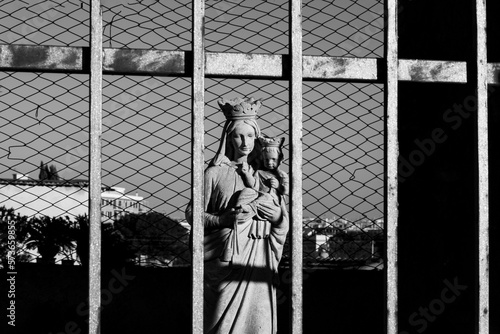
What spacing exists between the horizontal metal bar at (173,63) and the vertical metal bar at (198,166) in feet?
0.20

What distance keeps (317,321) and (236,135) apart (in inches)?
99.8

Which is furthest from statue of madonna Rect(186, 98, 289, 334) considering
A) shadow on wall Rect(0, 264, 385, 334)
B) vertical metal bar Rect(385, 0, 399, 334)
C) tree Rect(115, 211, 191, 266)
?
shadow on wall Rect(0, 264, 385, 334)

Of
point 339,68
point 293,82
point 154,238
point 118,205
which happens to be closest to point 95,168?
point 293,82

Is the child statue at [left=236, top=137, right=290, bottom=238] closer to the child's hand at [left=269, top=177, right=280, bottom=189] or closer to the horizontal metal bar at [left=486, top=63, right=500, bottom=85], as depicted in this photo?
the child's hand at [left=269, top=177, right=280, bottom=189]

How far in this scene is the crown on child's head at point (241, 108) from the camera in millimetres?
3783

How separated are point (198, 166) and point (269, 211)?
1.21 meters

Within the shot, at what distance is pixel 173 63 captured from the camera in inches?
101

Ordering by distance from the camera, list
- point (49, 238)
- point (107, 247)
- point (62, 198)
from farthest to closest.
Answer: point (62, 198)
point (107, 247)
point (49, 238)

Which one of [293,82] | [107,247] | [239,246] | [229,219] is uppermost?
[293,82]

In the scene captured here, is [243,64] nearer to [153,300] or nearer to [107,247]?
[153,300]

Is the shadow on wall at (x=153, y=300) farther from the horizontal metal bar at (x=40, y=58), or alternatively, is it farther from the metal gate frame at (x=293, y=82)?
the horizontal metal bar at (x=40, y=58)

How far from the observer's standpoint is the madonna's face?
3.76 metres

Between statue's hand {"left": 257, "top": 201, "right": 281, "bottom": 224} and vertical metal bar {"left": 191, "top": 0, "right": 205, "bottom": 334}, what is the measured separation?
3.82ft

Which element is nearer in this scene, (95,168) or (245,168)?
(95,168)
